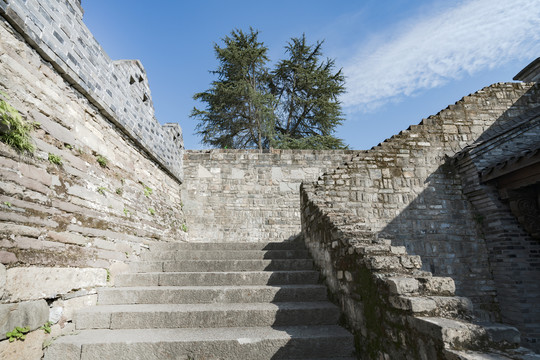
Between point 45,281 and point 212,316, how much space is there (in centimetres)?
Result: 178

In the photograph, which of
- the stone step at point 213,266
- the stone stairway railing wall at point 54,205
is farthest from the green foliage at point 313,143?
the stone step at point 213,266

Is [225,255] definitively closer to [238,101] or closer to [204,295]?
[204,295]

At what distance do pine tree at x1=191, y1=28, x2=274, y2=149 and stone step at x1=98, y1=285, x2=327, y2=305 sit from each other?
11824mm

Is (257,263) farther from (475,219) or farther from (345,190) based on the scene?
(475,219)

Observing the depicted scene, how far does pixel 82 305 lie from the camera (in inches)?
131

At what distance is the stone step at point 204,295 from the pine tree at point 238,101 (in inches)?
466

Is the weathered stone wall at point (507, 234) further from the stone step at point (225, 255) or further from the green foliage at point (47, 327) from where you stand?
the green foliage at point (47, 327)

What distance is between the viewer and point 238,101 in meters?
15.5

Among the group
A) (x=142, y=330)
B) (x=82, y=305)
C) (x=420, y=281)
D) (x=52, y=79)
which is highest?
(x=52, y=79)

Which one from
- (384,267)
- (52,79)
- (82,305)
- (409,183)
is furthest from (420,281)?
(409,183)

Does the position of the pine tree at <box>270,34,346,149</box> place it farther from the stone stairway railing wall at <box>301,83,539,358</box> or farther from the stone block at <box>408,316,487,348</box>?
the stone block at <box>408,316,487,348</box>

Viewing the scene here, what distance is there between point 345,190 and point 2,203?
6.13 m

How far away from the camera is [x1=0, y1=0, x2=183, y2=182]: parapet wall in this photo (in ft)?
10.4

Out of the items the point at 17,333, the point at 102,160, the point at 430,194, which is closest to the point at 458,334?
the point at 17,333
